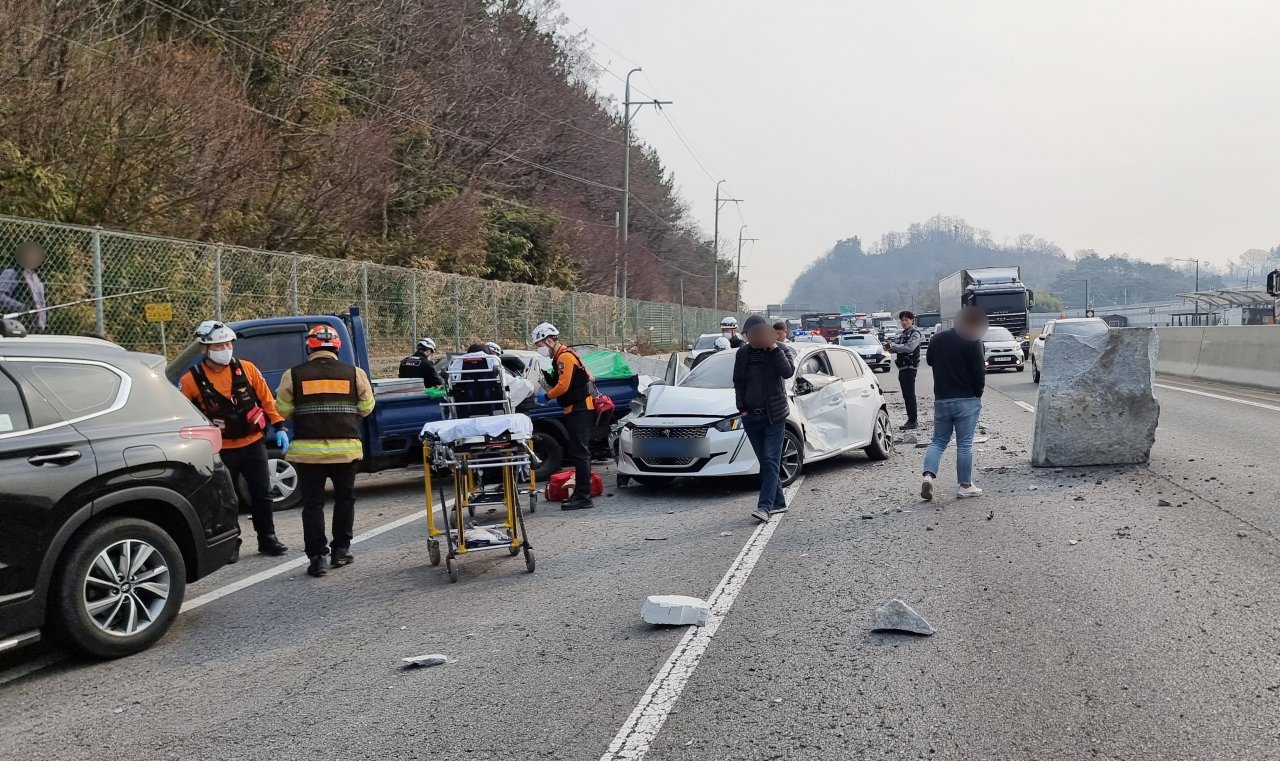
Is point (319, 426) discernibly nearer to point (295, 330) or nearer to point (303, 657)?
point (303, 657)

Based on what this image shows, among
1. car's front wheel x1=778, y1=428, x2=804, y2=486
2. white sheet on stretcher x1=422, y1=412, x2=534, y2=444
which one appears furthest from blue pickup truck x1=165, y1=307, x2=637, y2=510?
white sheet on stretcher x1=422, y1=412, x2=534, y2=444

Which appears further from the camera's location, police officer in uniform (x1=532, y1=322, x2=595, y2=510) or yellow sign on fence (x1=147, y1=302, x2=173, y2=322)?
yellow sign on fence (x1=147, y1=302, x2=173, y2=322)

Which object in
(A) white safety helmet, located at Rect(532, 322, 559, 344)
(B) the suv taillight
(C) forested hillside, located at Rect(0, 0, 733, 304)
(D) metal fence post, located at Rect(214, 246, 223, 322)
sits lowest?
(B) the suv taillight

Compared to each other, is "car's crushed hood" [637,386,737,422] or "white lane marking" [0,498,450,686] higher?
"car's crushed hood" [637,386,737,422]

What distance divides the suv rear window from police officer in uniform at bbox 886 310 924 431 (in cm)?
1216

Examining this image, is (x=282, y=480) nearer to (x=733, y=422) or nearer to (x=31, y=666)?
(x=733, y=422)

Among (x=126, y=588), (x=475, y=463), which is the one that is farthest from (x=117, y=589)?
(x=475, y=463)

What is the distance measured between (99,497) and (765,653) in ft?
11.8

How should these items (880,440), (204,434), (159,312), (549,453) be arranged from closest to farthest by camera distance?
(204,434)
(549,453)
(880,440)
(159,312)

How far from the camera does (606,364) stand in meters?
14.2

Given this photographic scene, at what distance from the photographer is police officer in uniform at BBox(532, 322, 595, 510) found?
1068 centimetres

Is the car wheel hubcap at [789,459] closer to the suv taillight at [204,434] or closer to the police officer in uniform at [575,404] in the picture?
the police officer in uniform at [575,404]

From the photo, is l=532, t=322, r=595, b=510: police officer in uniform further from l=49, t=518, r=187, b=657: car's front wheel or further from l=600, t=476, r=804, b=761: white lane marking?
l=49, t=518, r=187, b=657: car's front wheel

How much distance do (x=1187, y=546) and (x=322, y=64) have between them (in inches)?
932
